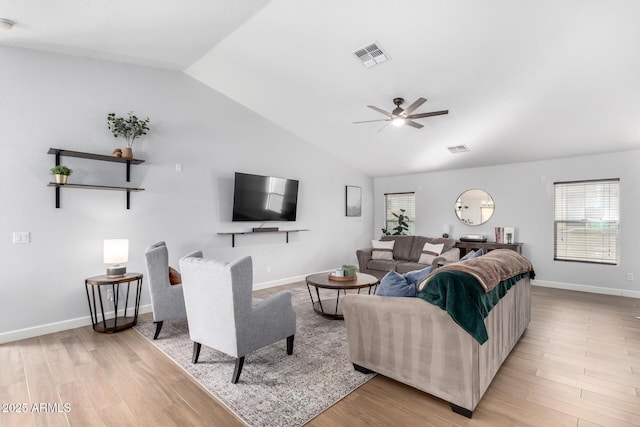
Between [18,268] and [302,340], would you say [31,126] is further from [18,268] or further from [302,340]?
[302,340]

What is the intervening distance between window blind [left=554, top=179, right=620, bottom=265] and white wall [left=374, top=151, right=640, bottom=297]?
0.11 metres

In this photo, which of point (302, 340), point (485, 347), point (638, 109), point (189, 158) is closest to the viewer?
point (485, 347)

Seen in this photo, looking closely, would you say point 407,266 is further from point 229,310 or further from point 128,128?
point 128,128

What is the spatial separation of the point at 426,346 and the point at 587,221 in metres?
5.29

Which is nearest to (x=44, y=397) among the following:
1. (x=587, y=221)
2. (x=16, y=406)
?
(x=16, y=406)

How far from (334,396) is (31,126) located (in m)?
4.28

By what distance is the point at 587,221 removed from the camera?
5.64 meters

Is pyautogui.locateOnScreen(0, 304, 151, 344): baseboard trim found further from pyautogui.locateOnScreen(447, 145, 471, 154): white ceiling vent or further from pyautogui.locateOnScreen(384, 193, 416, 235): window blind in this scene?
pyautogui.locateOnScreen(384, 193, 416, 235): window blind

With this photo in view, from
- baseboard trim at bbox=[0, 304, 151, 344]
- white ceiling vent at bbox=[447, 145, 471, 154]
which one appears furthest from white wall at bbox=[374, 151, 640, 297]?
baseboard trim at bbox=[0, 304, 151, 344]

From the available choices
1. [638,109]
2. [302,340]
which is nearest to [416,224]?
[638,109]

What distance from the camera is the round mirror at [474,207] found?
669cm

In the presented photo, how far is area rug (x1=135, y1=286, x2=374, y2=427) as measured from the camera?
2.22 meters

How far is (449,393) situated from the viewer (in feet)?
7.20

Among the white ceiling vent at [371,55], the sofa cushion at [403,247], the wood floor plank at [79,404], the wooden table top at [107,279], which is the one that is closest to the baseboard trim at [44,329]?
the wooden table top at [107,279]
